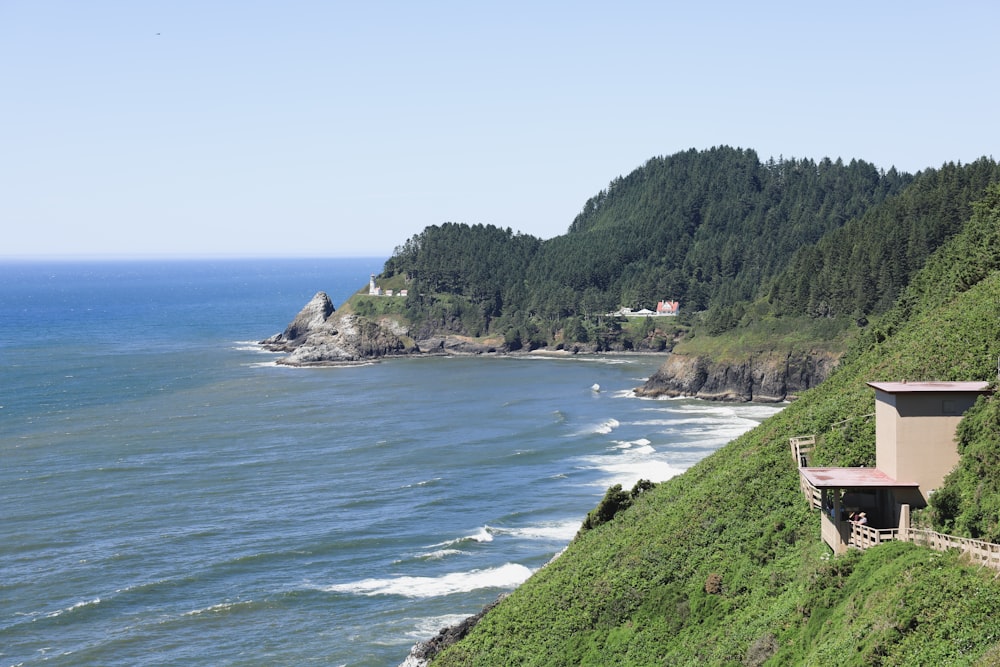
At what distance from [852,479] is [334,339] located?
5833 inches

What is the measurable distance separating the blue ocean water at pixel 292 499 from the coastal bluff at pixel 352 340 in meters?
25.5

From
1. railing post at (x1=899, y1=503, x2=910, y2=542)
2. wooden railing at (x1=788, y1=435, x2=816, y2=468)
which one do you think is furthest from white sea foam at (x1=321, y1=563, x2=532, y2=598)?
railing post at (x1=899, y1=503, x2=910, y2=542)

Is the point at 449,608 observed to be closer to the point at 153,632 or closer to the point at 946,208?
the point at 153,632

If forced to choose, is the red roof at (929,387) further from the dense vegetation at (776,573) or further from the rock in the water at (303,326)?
the rock in the water at (303,326)

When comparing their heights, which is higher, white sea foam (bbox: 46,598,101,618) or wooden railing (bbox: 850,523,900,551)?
wooden railing (bbox: 850,523,900,551)

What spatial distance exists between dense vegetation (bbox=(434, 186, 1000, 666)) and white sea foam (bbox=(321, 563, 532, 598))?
37.4 ft

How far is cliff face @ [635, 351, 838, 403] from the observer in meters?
118

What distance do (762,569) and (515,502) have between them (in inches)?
1627

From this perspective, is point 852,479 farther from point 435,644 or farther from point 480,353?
point 480,353

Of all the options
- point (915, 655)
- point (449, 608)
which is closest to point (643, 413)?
point (449, 608)

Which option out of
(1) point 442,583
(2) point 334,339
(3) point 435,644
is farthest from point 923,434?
(2) point 334,339

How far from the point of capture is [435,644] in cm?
4238

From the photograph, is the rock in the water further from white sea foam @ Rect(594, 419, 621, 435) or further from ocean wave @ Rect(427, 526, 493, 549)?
ocean wave @ Rect(427, 526, 493, 549)

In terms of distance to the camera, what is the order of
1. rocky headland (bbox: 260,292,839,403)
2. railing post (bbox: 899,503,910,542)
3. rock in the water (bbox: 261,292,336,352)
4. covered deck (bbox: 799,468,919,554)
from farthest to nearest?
rock in the water (bbox: 261,292,336,352) → rocky headland (bbox: 260,292,839,403) → covered deck (bbox: 799,468,919,554) → railing post (bbox: 899,503,910,542)
